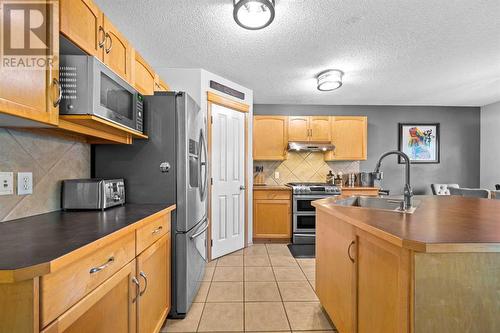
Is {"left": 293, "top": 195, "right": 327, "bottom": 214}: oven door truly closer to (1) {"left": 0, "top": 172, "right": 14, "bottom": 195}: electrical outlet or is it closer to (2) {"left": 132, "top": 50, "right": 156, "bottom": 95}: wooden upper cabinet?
(2) {"left": 132, "top": 50, "right": 156, "bottom": 95}: wooden upper cabinet

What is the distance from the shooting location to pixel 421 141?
4.71m

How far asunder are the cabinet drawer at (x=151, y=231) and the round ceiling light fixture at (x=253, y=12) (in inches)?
62.9

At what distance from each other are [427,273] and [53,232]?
149cm

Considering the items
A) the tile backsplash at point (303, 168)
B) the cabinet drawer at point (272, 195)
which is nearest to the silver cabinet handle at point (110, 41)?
the cabinet drawer at point (272, 195)

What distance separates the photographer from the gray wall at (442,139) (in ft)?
15.4

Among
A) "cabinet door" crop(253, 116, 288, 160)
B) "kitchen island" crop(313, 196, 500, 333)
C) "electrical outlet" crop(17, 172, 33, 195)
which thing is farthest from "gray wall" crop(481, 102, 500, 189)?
"electrical outlet" crop(17, 172, 33, 195)

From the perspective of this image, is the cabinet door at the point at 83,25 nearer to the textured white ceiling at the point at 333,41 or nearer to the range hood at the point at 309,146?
the textured white ceiling at the point at 333,41

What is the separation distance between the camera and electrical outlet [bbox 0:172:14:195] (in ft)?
3.91

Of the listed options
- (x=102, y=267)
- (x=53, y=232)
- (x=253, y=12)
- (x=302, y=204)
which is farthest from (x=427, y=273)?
(x=302, y=204)

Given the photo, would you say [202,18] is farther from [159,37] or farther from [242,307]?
[242,307]

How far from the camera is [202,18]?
6.68 ft

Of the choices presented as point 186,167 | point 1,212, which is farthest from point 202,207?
point 1,212

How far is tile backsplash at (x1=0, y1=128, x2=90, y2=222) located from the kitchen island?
5.82ft

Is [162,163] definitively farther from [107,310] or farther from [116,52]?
[107,310]
